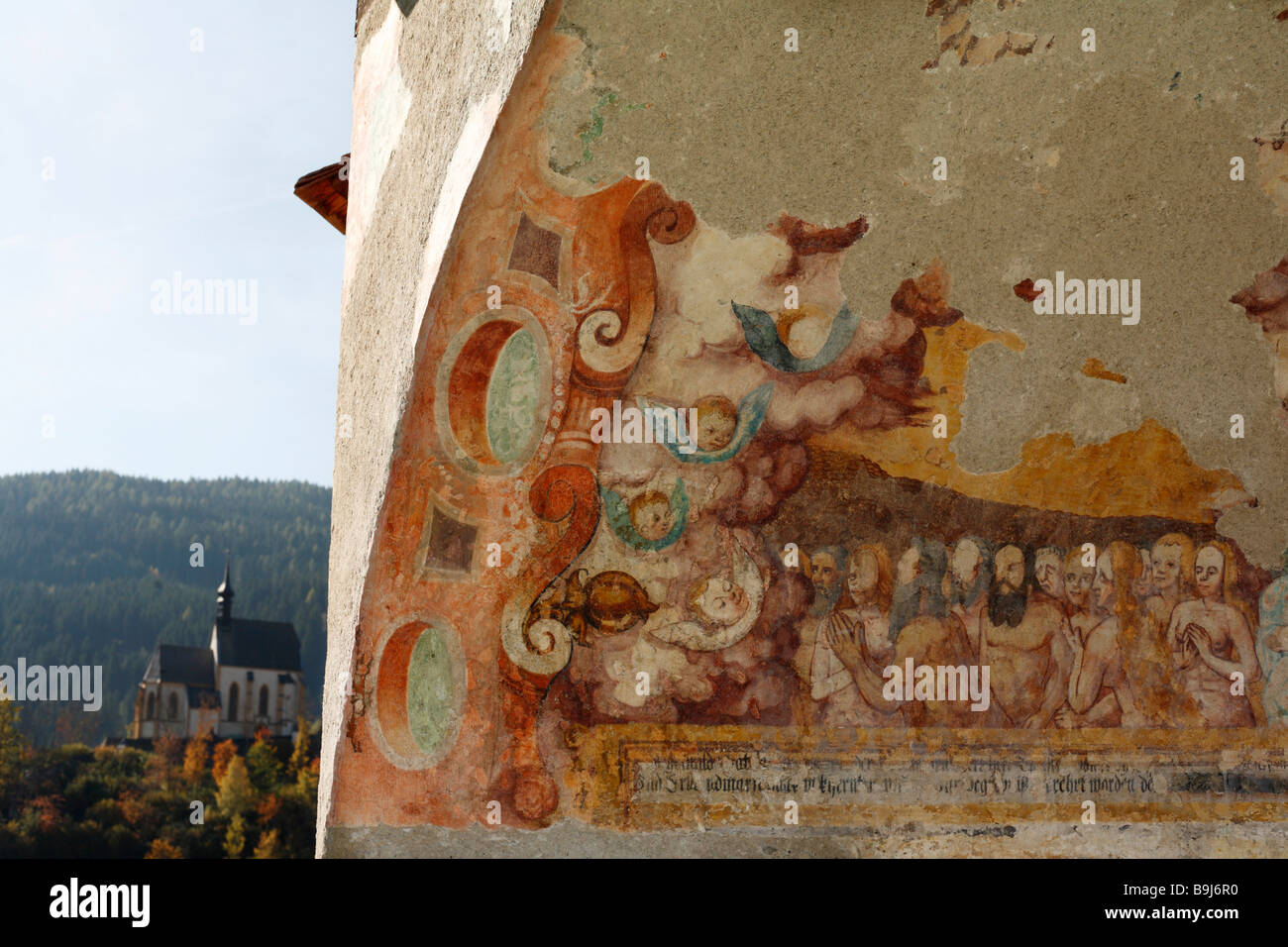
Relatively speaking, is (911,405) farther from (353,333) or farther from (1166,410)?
(353,333)

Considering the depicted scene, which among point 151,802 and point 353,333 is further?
point 151,802

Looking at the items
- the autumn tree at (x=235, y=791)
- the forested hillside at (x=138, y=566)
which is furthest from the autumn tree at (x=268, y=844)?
the forested hillside at (x=138, y=566)

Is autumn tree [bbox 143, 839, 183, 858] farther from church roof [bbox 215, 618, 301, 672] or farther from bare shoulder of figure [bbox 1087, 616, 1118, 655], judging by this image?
bare shoulder of figure [bbox 1087, 616, 1118, 655]

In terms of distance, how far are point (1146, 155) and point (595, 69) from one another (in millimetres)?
2204

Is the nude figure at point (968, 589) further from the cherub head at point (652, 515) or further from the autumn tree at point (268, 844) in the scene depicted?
the autumn tree at point (268, 844)

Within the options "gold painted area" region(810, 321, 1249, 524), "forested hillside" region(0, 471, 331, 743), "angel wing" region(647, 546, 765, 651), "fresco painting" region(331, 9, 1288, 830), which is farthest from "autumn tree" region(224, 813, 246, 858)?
"gold painted area" region(810, 321, 1249, 524)

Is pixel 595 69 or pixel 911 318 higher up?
pixel 595 69

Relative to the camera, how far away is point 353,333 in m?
5.82

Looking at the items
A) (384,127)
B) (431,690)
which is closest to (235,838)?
(431,690)

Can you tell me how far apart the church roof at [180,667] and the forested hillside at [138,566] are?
254 cm

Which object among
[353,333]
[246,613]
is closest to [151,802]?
[246,613]
